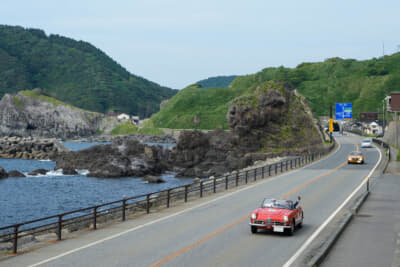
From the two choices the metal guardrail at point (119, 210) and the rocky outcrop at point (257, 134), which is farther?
the rocky outcrop at point (257, 134)

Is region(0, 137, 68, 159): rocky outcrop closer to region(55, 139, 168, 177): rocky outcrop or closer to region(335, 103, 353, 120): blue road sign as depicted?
region(55, 139, 168, 177): rocky outcrop

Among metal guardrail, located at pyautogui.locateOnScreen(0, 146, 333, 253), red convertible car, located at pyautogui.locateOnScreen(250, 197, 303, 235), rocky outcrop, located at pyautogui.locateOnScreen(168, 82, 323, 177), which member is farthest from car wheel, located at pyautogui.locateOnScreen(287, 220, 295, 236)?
rocky outcrop, located at pyautogui.locateOnScreen(168, 82, 323, 177)

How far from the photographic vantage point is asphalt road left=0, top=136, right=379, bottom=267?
14422mm

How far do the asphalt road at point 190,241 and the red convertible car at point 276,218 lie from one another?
376mm

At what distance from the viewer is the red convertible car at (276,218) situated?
60.3 feet

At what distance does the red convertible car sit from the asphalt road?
376mm

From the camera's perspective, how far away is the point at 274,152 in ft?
318

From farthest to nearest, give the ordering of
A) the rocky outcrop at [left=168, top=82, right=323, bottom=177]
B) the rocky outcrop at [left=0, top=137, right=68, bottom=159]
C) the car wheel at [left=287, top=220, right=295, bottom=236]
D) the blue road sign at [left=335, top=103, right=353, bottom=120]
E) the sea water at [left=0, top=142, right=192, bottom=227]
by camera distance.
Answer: the rocky outcrop at [left=0, top=137, right=68, bottom=159] → the rocky outcrop at [left=168, top=82, right=323, bottom=177] → the blue road sign at [left=335, top=103, right=353, bottom=120] → the sea water at [left=0, top=142, right=192, bottom=227] → the car wheel at [left=287, top=220, right=295, bottom=236]

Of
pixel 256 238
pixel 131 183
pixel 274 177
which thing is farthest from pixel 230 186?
pixel 131 183

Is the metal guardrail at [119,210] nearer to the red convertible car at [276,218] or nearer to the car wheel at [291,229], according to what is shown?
the red convertible car at [276,218]

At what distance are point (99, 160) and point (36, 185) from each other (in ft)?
59.2

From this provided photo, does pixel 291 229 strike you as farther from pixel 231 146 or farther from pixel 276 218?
pixel 231 146

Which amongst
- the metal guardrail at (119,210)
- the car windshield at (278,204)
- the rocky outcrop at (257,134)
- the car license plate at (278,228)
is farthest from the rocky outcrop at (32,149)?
the car license plate at (278,228)

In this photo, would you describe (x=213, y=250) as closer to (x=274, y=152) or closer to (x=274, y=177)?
(x=274, y=177)
